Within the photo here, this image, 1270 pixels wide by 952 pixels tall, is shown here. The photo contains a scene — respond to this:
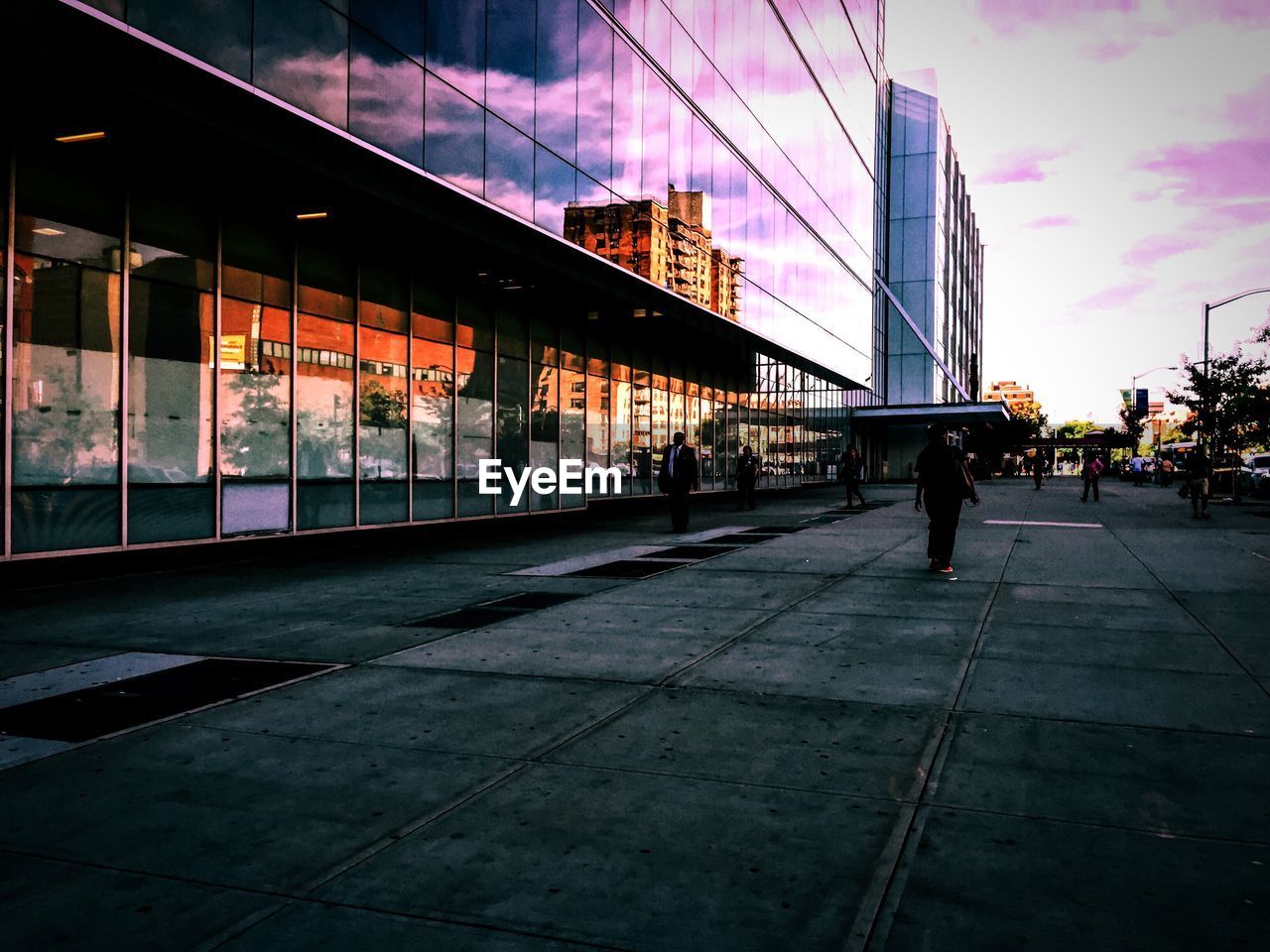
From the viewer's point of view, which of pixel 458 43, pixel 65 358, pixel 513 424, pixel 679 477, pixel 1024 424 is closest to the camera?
pixel 65 358

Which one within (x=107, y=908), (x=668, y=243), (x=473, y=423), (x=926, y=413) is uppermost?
(x=668, y=243)

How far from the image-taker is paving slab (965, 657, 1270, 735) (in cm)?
559

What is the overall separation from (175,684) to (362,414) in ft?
34.8

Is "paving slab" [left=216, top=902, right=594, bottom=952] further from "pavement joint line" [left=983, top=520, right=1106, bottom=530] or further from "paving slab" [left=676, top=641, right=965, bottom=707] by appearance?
"pavement joint line" [left=983, top=520, right=1106, bottom=530]

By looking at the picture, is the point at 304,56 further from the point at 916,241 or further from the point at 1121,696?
the point at 916,241

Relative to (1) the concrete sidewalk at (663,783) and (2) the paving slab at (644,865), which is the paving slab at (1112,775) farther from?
(2) the paving slab at (644,865)

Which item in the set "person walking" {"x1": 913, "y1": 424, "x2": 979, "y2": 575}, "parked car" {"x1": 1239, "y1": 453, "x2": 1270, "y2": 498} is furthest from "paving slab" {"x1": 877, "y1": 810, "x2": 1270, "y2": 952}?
"parked car" {"x1": 1239, "y1": 453, "x2": 1270, "y2": 498}

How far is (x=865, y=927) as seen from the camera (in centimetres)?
315

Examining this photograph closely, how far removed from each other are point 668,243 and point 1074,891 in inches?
855

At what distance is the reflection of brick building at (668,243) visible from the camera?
20.6 m

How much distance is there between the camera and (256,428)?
14523 mm

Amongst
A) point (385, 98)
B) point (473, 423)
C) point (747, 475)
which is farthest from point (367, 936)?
point (747, 475)

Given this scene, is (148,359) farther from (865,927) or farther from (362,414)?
(865,927)

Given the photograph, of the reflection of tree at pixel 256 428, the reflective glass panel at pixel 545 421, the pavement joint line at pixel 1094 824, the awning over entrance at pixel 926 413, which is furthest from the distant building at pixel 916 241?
the pavement joint line at pixel 1094 824
